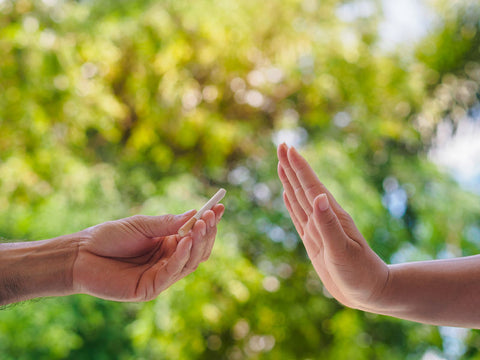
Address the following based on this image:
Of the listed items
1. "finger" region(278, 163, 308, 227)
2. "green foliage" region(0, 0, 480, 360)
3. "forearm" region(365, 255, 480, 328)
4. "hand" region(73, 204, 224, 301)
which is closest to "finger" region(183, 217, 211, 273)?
"hand" region(73, 204, 224, 301)

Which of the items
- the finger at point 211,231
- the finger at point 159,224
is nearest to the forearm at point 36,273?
the finger at point 159,224

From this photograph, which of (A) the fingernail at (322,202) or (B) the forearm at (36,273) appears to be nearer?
(A) the fingernail at (322,202)

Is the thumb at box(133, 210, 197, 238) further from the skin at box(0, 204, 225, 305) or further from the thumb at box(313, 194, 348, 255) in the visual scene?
the thumb at box(313, 194, 348, 255)

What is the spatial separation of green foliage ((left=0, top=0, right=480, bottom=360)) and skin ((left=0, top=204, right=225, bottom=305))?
1003 mm

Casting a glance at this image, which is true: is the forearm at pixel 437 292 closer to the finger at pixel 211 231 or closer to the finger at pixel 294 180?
the finger at pixel 294 180

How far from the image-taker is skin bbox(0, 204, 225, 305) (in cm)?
71

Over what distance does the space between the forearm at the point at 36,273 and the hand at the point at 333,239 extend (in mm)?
371

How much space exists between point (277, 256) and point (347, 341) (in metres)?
0.47

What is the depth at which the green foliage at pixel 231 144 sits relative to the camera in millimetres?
1822

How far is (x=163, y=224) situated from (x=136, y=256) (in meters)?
0.08

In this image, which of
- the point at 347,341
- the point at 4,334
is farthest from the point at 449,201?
the point at 4,334

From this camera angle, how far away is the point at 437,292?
630 mm

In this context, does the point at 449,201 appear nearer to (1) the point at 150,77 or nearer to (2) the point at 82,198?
(1) the point at 150,77

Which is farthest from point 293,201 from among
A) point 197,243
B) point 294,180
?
point 197,243
